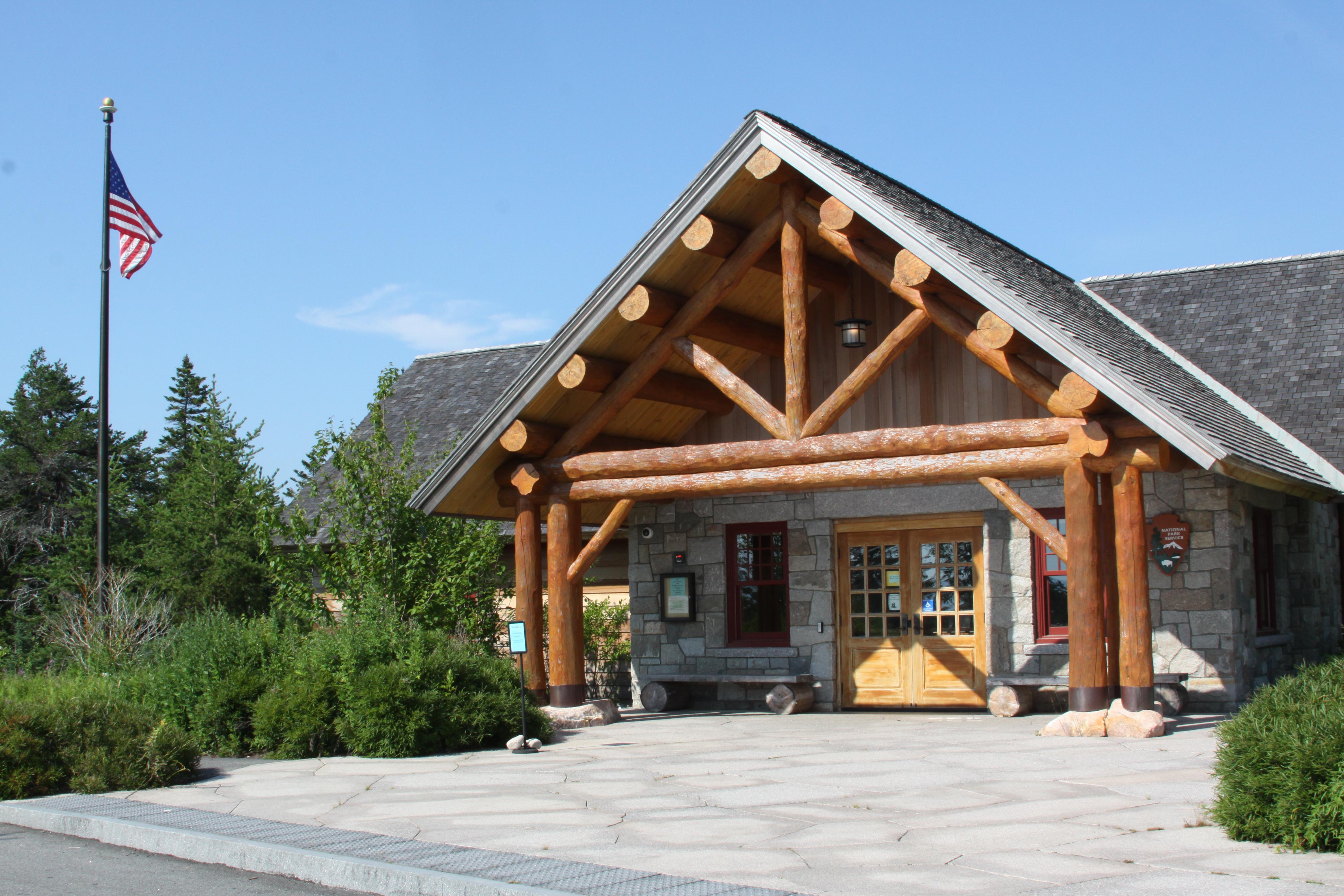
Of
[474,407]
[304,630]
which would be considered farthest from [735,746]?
[474,407]

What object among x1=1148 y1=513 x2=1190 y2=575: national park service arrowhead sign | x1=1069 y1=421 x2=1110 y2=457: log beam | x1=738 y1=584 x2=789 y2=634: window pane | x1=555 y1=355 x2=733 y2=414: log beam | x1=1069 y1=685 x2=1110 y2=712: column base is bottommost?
x1=1069 y1=685 x2=1110 y2=712: column base

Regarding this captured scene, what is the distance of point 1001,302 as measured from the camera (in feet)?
35.5

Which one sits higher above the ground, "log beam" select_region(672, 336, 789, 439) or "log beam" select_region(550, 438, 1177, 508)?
"log beam" select_region(672, 336, 789, 439)

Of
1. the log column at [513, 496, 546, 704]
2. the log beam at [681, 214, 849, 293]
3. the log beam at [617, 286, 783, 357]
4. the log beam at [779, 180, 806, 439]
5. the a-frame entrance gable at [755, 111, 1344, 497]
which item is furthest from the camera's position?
the log column at [513, 496, 546, 704]

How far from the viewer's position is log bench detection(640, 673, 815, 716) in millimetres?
14547

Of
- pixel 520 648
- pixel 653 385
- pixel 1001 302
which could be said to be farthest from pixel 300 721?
pixel 1001 302

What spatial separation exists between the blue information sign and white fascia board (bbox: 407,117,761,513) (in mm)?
2836

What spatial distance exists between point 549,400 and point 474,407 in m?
8.68

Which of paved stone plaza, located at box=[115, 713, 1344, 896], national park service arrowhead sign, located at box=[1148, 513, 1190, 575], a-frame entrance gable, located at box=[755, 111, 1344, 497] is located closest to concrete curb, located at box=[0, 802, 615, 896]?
paved stone plaza, located at box=[115, 713, 1344, 896]

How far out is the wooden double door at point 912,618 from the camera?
47.2 ft

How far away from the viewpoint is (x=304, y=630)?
15.2 metres

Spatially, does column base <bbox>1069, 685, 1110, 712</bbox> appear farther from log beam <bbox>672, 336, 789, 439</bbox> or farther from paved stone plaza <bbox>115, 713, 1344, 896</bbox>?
log beam <bbox>672, 336, 789, 439</bbox>

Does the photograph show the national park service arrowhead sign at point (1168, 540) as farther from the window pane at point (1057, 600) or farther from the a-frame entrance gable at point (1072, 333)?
the window pane at point (1057, 600)

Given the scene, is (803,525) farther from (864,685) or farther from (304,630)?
(304,630)
